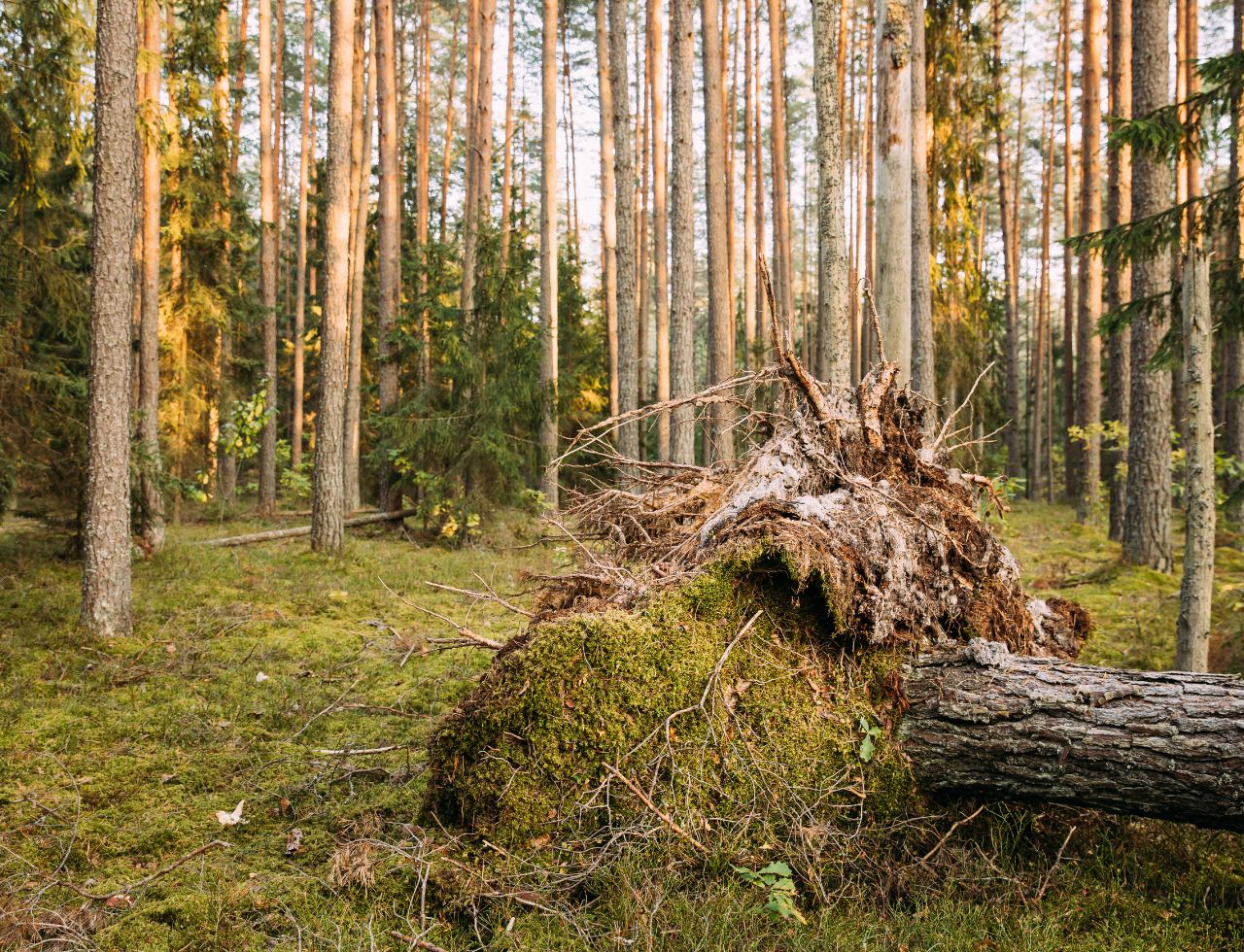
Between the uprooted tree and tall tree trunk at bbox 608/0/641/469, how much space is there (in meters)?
9.57

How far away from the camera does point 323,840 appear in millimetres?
3512

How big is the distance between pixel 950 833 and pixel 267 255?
1771 cm

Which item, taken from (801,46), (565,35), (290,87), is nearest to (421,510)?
(565,35)

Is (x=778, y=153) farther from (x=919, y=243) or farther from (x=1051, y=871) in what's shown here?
(x=1051, y=871)

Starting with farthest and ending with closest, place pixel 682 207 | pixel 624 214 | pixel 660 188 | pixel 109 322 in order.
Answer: pixel 660 188 → pixel 624 214 → pixel 682 207 → pixel 109 322

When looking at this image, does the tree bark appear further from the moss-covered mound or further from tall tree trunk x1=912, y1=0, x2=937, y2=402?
the moss-covered mound

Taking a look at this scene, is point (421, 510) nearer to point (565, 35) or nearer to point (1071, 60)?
point (565, 35)

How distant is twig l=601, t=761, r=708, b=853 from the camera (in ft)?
9.86

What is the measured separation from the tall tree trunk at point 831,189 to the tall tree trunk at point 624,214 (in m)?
4.78

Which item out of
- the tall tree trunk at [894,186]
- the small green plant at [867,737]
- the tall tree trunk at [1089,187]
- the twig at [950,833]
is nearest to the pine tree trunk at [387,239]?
the tall tree trunk at [894,186]

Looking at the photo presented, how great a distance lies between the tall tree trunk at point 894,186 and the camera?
7445mm

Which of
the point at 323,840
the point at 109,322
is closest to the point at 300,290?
the point at 109,322

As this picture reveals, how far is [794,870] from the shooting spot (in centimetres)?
313

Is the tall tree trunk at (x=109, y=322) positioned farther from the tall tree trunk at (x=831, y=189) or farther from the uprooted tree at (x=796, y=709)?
the tall tree trunk at (x=831, y=189)
